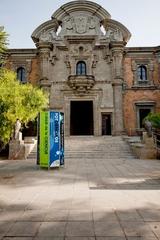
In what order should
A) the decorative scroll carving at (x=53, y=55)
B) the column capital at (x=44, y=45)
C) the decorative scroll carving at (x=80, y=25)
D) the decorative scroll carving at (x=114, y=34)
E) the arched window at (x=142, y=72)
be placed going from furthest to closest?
the arched window at (x=142, y=72) < the decorative scroll carving at (x=80, y=25) < the decorative scroll carving at (x=114, y=34) < the decorative scroll carving at (x=53, y=55) < the column capital at (x=44, y=45)

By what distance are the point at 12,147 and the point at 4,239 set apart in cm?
1357

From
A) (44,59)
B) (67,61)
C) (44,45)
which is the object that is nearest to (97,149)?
(67,61)

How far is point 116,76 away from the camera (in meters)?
24.1

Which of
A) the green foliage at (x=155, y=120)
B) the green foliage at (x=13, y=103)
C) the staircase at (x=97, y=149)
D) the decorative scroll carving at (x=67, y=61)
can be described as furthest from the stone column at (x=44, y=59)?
the green foliage at (x=155, y=120)

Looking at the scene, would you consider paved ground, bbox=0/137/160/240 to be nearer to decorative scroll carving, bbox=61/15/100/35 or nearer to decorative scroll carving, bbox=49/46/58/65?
decorative scroll carving, bbox=49/46/58/65

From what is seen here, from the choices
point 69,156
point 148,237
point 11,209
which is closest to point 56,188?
point 11,209

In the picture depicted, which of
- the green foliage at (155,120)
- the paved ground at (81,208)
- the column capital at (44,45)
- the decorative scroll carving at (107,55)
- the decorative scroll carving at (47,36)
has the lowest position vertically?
the paved ground at (81,208)

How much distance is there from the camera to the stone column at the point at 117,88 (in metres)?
23.4

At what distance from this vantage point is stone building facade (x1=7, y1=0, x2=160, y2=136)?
23.9 metres

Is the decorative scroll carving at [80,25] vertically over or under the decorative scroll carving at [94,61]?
over

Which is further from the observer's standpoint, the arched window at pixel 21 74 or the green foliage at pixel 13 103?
the arched window at pixel 21 74

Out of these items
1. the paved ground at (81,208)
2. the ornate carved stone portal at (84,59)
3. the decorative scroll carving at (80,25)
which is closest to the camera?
the paved ground at (81,208)

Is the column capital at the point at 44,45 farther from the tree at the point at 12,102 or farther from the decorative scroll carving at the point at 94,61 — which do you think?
the tree at the point at 12,102

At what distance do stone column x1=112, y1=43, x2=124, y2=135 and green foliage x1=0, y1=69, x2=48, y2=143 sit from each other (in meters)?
8.30
